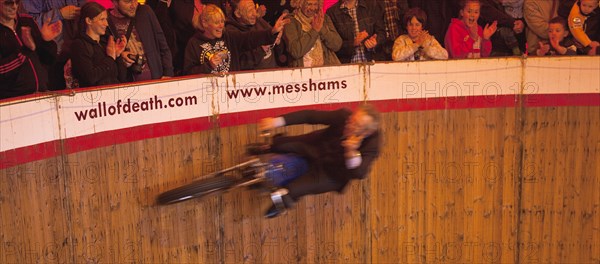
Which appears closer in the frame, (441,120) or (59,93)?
(59,93)

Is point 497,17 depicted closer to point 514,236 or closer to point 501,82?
point 501,82

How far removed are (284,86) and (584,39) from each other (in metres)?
3.54

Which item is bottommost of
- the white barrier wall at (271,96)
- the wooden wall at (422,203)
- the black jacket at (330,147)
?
the wooden wall at (422,203)

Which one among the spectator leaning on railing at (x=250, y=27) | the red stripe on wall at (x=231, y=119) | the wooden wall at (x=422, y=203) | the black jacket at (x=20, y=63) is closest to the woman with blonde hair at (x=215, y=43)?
the spectator leaning on railing at (x=250, y=27)

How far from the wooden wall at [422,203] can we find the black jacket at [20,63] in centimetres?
112

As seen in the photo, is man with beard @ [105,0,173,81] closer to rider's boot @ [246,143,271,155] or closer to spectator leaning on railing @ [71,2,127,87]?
spectator leaning on railing @ [71,2,127,87]

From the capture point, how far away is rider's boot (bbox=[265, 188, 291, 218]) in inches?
297

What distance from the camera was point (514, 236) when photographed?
9.42 m

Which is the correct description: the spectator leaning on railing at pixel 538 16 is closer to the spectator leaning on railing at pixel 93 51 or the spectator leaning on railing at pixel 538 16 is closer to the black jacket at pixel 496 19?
the black jacket at pixel 496 19

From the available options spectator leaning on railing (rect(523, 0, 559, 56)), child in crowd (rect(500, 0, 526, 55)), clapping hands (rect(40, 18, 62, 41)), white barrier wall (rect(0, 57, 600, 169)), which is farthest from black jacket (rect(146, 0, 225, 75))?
spectator leaning on railing (rect(523, 0, 559, 56))

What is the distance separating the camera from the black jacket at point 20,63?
707 centimetres

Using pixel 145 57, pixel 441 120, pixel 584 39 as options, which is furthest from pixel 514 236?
pixel 145 57

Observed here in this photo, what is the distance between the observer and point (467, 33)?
942 centimetres

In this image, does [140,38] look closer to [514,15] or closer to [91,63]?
[91,63]
